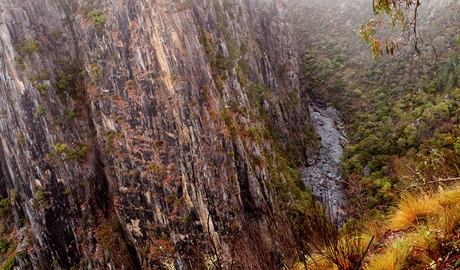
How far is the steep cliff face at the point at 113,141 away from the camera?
24.4 meters

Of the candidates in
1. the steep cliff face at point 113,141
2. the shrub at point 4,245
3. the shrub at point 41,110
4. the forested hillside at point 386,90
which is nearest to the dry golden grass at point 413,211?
the forested hillside at point 386,90

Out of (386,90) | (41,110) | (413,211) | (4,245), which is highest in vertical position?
(41,110)

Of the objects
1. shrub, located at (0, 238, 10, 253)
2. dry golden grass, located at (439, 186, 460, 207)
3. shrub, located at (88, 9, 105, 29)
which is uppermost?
shrub, located at (88, 9, 105, 29)

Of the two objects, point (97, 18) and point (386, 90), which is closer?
point (97, 18)

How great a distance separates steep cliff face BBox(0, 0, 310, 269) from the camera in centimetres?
2442

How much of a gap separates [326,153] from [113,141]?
1315 inches

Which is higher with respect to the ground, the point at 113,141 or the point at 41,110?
the point at 41,110

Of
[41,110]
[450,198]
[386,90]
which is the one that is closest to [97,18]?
[41,110]

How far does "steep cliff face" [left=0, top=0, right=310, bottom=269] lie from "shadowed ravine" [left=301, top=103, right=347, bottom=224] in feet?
50.0

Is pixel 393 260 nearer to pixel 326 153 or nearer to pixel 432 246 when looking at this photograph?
pixel 432 246

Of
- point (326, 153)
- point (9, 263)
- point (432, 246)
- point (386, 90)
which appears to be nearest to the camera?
point (432, 246)

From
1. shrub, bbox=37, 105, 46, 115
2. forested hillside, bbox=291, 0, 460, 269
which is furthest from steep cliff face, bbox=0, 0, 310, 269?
forested hillside, bbox=291, 0, 460, 269

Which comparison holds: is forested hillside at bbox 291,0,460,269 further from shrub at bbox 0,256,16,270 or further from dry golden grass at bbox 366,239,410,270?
shrub at bbox 0,256,16,270

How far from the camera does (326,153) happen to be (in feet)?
154
